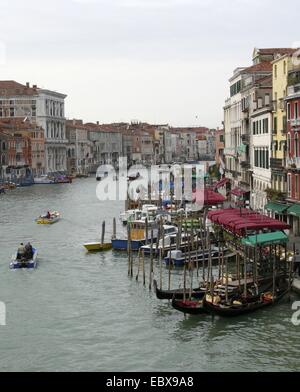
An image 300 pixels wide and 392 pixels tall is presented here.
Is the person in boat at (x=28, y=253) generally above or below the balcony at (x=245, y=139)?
below

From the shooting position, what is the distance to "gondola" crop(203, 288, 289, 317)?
11406mm

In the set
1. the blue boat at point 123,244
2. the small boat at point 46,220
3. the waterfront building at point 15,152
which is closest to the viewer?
the blue boat at point 123,244

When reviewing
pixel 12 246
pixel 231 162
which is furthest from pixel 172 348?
pixel 231 162

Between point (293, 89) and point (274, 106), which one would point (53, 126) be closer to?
point (274, 106)

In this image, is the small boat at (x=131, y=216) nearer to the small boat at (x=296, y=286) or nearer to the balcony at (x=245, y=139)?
the balcony at (x=245, y=139)

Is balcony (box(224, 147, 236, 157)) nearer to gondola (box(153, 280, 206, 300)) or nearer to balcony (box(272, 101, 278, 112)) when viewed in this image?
balcony (box(272, 101, 278, 112))

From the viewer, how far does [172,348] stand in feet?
34.1

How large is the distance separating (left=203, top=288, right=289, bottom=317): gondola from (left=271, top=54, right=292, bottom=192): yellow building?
6.72 metres

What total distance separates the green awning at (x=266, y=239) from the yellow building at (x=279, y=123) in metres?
5.04

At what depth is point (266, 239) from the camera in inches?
523

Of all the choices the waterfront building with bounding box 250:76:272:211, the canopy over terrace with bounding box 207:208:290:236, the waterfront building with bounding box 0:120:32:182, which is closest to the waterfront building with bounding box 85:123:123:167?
the waterfront building with bounding box 0:120:32:182

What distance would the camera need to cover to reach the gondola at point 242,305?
1141 cm

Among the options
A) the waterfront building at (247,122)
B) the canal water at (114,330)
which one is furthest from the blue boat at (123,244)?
the waterfront building at (247,122)

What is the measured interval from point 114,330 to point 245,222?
12.7ft
